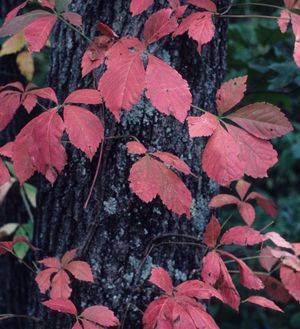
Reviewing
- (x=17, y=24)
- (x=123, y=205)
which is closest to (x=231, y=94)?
(x=123, y=205)

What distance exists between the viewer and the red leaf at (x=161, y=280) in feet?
3.67

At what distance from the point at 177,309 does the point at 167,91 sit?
48 centimetres

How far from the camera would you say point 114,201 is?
4.31 ft

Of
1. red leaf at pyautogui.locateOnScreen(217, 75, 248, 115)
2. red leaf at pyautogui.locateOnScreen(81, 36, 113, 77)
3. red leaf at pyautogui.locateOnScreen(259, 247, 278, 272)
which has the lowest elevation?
red leaf at pyautogui.locateOnScreen(259, 247, 278, 272)

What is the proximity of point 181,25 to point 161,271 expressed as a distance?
2.00ft

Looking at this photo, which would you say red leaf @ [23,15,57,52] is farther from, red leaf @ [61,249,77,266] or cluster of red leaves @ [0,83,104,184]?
red leaf @ [61,249,77,266]

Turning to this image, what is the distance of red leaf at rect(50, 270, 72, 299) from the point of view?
120 cm

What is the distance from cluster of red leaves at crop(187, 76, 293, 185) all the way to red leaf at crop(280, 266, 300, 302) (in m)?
0.43

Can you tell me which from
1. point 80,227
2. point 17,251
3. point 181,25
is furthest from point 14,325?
point 181,25

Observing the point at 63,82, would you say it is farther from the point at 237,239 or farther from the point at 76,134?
the point at 237,239

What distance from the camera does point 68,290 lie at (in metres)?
1.21

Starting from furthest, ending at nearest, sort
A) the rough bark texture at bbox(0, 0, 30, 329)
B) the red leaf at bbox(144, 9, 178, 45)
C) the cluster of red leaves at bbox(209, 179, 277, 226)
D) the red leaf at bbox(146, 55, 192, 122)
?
the rough bark texture at bbox(0, 0, 30, 329)
the cluster of red leaves at bbox(209, 179, 277, 226)
the red leaf at bbox(144, 9, 178, 45)
the red leaf at bbox(146, 55, 192, 122)

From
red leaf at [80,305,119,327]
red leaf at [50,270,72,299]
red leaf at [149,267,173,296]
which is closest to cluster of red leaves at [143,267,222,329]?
red leaf at [149,267,173,296]

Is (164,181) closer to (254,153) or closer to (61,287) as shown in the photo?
(254,153)
